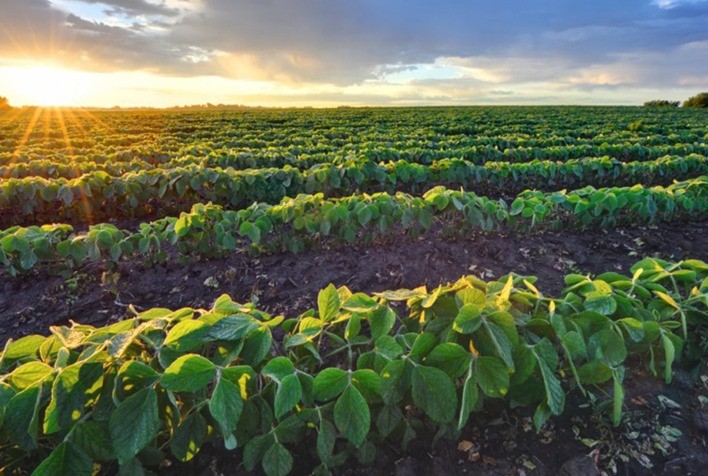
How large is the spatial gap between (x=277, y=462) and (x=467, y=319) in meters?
0.73

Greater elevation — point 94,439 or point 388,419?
point 94,439

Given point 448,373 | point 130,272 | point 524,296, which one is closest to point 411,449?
point 448,373

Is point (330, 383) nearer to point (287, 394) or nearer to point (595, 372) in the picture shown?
point (287, 394)

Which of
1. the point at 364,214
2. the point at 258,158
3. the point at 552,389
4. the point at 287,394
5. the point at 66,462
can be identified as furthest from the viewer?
the point at 258,158

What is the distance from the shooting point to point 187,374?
3.62 ft

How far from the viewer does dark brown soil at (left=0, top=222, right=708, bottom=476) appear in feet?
5.20

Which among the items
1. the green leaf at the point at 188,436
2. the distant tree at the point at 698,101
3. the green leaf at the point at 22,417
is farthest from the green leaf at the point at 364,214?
the distant tree at the point at 698,101

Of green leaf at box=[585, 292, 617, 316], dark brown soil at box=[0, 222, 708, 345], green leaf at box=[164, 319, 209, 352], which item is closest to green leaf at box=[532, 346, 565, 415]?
green leaf at box=[585, 292, 617, 316]

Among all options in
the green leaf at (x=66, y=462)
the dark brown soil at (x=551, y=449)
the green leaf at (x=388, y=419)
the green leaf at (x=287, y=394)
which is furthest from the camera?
the dark brown soil at (x=551, y=449)

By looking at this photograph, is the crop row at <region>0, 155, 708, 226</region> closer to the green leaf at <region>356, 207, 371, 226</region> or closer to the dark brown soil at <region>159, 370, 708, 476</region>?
the green leaf at <region>356, 207, 371, 226</region>

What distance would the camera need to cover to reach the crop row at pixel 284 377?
1097 mm

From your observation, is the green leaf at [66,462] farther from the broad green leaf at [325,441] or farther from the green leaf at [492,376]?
the green leaf at [492,376]

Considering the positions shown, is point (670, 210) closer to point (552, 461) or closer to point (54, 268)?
point (552, 461)

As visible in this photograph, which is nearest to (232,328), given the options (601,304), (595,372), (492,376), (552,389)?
(492,376)
